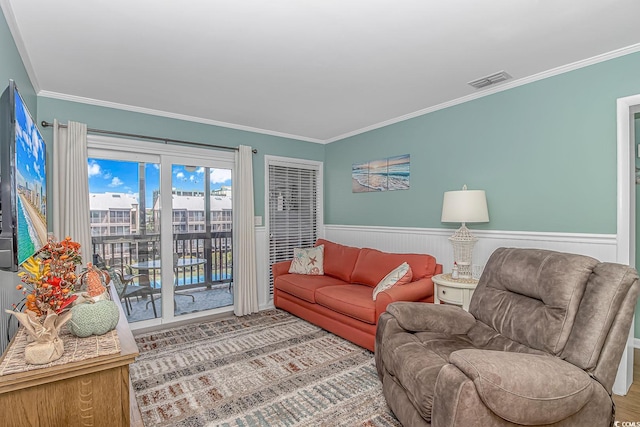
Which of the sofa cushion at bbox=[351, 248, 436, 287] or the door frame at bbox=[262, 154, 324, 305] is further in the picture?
the door frame at bbox=[262, 154, 324, 305]

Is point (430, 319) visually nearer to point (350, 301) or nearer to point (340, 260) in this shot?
point (350, 301)

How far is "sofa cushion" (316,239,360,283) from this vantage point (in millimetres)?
4106

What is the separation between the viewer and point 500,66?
269cm

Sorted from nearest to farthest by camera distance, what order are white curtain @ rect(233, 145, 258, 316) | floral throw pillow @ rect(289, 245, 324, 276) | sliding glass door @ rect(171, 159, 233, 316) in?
sliding glass door @ rect(171, 159, 233, 316)
white curtain @ rect(233, 145, 258, 316)
floral throw pillow @ rect(289, 245, 324, 276)

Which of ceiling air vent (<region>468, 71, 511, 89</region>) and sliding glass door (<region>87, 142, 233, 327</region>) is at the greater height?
ceiling air vent (<region>468, 71, 511, 89</region>)

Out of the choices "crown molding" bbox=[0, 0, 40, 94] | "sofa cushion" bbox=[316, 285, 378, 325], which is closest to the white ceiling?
"crown molding" bbox=[0, 0, 40, 94]

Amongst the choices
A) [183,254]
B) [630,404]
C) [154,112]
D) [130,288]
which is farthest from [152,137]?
[630,404]

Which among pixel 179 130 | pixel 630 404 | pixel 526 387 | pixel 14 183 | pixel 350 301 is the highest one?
pixel 179 130

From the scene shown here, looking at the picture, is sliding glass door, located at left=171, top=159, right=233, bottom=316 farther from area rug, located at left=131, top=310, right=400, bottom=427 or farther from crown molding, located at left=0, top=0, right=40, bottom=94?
crown molding, located at left=0, top=0, right=40, bottom=94

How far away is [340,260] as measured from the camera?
425 centimetres

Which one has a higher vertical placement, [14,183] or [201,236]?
[14,183]

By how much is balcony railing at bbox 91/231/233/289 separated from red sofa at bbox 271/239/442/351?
0.71 metres

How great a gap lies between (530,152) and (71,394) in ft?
11.3

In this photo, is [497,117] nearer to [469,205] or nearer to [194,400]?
[469,205]
